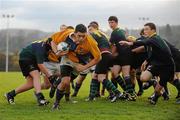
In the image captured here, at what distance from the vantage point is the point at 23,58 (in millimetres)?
10664

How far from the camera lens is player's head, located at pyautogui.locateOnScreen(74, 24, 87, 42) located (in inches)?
363

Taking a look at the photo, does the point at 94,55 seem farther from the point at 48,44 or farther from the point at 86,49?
the point at 48,44

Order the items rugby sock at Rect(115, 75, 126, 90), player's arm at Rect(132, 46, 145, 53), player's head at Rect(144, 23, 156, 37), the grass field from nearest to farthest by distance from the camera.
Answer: the grass field → player's head at Rect(144, 23, 156, 37) → player's arm at Rect(132, 46, 145, 53) → rugby sock at Rect(115, 75, 126, 90)

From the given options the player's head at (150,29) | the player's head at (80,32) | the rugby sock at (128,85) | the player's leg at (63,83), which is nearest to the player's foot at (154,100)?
the rugby sock at (128,85)

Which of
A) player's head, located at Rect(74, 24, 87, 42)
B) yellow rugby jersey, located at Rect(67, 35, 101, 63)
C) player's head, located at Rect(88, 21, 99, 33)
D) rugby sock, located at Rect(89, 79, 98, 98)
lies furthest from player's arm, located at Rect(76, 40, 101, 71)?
player's head, located at Rect(88, 21, 99, 33)

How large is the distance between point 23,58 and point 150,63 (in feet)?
9.46

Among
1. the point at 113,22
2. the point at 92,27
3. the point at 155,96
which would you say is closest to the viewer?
the point at 155,96

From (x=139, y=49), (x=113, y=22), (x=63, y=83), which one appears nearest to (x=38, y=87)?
(x=63, y=83)

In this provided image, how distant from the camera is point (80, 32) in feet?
30.3

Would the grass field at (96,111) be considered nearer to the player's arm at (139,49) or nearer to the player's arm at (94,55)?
the player's arm at (94,55)

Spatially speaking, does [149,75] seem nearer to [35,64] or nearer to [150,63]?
[150,63]

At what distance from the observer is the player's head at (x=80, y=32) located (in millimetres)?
9219

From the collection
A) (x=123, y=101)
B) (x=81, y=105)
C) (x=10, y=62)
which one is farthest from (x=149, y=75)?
(x=10, y=62)

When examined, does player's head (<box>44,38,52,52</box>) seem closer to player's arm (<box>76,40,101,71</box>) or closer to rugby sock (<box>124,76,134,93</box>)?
player's arm (<box>76,40,101,71</box>)
